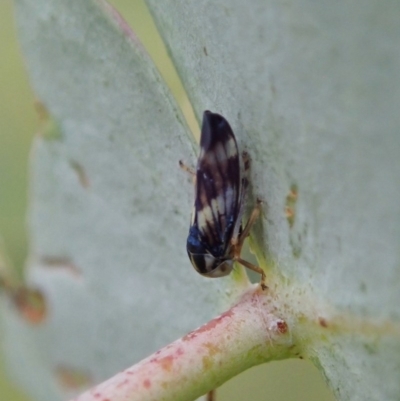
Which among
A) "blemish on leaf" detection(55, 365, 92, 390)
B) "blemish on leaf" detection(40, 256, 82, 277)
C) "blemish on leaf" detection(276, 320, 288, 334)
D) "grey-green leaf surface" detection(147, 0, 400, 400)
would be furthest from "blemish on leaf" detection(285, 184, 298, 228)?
"blemish on leaf" detection(55, 365, 92, 390)

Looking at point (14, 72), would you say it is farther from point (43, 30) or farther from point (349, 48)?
point (349, 48)

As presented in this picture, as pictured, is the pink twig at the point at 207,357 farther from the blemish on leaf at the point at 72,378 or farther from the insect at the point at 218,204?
the blemish on leaf at the point at 72,378

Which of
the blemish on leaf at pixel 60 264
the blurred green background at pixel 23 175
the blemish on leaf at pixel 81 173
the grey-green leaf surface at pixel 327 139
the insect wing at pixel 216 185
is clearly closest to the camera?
the grey-green leaf surface at pixel 327 139

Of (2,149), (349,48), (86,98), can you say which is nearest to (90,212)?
(86,98)

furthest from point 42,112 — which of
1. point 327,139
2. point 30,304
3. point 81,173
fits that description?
point 327,139

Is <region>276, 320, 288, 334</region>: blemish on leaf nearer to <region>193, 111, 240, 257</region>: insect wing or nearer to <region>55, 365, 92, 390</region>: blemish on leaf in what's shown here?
<region>193, 111, 240, 257</region>: insect wing

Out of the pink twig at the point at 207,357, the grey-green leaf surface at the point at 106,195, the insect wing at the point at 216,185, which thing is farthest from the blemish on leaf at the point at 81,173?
the pink twig at the point at 207,357
